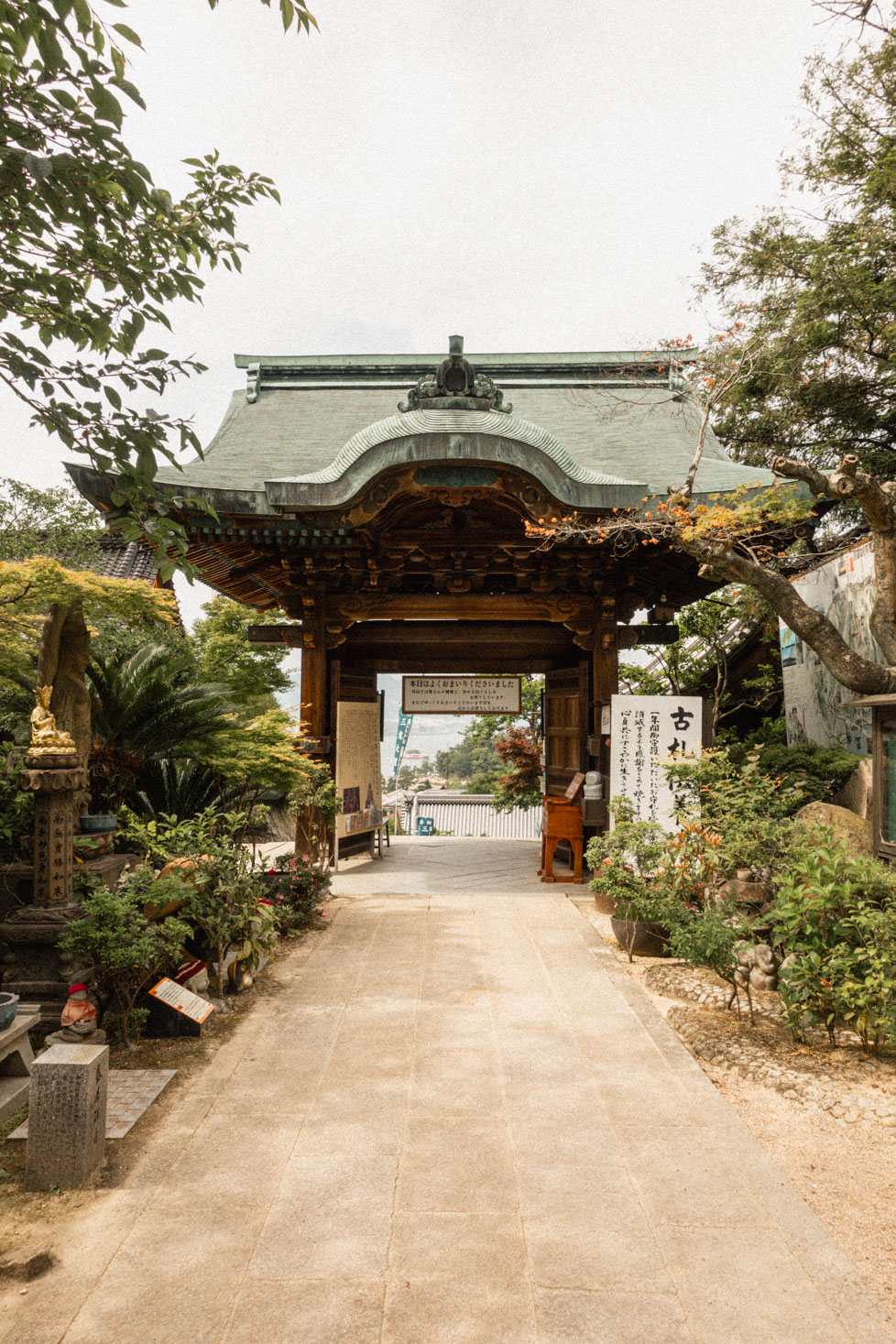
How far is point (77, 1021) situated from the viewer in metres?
3.40

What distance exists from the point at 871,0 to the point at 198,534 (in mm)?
6597

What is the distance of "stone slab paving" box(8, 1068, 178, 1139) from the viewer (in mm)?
3246

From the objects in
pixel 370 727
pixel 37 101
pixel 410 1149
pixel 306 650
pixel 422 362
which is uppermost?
pixel 422 362

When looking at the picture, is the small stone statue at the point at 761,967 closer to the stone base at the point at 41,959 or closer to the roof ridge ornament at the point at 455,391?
the stone base at the point at 41,959

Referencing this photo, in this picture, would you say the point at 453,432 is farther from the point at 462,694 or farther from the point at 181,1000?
A: the point at 181,1000

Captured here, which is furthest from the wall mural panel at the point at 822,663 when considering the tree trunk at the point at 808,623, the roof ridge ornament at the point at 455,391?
the roof ridge ornament at the point at 455,391

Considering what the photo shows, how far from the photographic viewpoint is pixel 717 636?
40.2ft

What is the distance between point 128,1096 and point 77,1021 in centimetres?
47

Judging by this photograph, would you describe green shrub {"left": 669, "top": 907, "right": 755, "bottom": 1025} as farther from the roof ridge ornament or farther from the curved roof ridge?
the roof ridge ornament

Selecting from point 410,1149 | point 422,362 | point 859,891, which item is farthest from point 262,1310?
point 422,362

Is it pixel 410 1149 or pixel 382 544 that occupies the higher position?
pixel 382 544

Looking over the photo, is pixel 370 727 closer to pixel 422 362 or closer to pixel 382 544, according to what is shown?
pixel 382 544

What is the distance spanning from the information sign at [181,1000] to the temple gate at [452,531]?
4.07m

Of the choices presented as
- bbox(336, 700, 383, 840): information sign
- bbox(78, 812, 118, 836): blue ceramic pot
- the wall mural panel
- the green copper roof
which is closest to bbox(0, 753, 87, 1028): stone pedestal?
bbox(78, 812, 118, 836): blue ceramic pot
